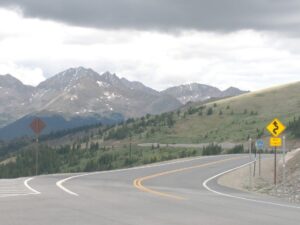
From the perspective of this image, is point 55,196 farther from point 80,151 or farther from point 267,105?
point 267,105

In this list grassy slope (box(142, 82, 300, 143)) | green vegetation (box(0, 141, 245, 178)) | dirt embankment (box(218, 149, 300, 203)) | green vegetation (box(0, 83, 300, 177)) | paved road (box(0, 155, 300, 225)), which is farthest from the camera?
grassy slope (box(142, 82, 300, 143))

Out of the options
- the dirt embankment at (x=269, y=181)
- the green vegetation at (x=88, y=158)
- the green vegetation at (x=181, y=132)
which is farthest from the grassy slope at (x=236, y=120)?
the dirt embankment at (x=269, y=181)

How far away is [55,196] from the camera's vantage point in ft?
60.0

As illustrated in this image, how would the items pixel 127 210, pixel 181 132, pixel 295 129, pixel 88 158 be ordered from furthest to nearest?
pixel 181 132, pixel 88 158, pixel 295 129, pixel 127 210

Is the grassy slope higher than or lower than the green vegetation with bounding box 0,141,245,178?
higher

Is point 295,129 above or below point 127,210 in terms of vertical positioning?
above

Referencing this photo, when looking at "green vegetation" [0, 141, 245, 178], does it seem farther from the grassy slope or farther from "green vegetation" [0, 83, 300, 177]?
the grassy slope

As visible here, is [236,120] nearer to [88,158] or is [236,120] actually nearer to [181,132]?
[181,132]

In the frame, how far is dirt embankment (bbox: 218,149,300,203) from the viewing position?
2656 centimetres

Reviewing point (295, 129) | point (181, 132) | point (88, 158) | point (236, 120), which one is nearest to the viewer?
point (295, 129)

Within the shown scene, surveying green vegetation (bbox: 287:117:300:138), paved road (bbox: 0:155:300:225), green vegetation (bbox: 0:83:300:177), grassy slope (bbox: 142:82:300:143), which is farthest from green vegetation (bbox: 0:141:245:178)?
paved road (bbox: 0:155:300:225)

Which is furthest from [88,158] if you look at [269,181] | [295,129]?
[269,181]

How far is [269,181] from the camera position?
32.9 m

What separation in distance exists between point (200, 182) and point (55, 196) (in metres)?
14.0
